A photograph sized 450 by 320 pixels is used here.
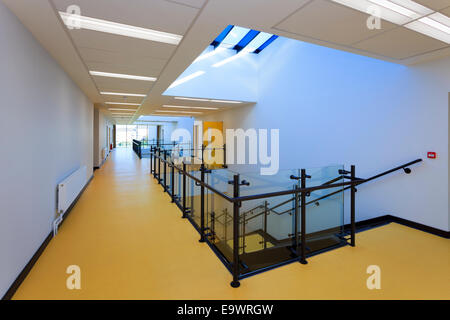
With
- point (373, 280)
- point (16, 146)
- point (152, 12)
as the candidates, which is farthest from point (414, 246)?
point (16, 146)

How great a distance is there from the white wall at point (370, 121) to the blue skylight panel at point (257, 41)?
0.48 meters

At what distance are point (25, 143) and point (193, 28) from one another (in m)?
2.03

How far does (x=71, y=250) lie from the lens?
2738 mm

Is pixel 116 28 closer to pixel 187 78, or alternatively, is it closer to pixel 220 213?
pixel 220 213

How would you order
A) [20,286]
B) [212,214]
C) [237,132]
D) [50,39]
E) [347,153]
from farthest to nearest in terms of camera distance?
[237,132] → [347,153] → [212,214] → [50,39] → [20,286]

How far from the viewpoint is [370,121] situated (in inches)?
175

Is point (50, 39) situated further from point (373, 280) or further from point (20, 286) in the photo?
point (373, 280)

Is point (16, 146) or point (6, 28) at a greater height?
point (6, 28)

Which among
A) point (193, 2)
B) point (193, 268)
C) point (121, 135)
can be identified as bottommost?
point (193, 268)

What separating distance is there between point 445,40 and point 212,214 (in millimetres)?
3519

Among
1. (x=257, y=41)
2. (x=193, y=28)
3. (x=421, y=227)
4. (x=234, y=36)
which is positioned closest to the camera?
(x=193, y=28)

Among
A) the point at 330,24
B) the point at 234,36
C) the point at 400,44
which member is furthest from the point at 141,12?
the point at 234,36

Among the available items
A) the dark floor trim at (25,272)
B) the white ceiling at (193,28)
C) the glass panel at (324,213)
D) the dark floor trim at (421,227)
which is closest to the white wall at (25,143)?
the dark floor trim at (25,272)

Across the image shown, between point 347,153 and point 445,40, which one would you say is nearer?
point 445,40
